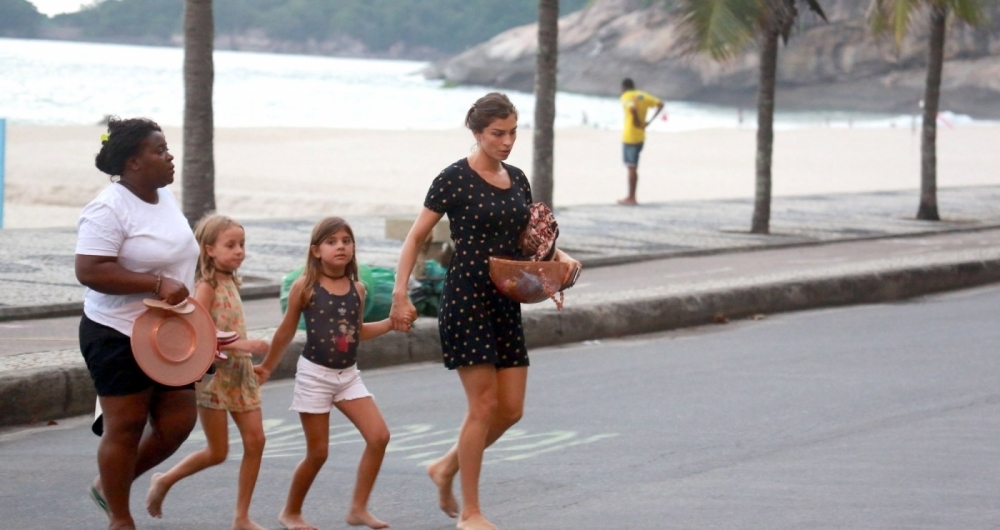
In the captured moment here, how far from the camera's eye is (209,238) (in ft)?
19.0

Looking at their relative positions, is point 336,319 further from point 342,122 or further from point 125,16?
point 125,16

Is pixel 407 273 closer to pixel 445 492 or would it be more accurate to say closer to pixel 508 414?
pixel 508 414

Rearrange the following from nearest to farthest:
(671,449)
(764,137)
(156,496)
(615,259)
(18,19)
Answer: (156,496), (671,449), (615,259), (764,137), (18,19)

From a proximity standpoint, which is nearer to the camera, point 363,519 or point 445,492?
point 363,519

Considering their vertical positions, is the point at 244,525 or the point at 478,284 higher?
the point at 478,284

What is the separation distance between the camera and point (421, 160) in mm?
36906

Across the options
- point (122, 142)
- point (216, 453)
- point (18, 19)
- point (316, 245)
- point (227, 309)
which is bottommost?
point (216, 453)

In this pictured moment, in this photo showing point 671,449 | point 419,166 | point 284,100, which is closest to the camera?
point 671,449

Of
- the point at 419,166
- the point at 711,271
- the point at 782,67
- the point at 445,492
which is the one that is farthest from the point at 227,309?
the point at 782,67

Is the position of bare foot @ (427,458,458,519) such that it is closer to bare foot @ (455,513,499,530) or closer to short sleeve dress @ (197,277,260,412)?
bare foot @ (455,513,499,530)

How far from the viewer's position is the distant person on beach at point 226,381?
578 cm

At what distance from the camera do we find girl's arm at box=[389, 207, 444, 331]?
575 cm

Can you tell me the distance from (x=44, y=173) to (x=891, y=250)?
60.9ft

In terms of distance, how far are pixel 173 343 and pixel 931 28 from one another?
1664 centimetres
